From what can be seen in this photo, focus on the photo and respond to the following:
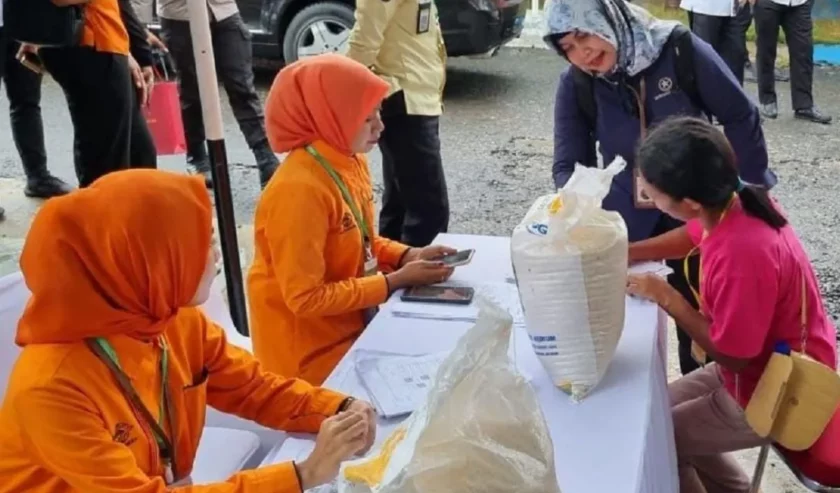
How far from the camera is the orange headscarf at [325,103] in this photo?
2.23 m

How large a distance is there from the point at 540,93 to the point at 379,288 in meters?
4.65

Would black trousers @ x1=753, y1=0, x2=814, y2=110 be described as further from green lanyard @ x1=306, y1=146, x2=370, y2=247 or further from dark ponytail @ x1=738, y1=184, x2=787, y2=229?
green lanyard @ x1=306, y1=146, x2=370, y2=247

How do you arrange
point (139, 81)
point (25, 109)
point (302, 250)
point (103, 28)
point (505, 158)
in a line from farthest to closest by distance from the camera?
point (505, 158)
point (25, 109)
point (139, 81)
point (103, 28)
point (302, 250)

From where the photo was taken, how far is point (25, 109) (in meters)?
4.50

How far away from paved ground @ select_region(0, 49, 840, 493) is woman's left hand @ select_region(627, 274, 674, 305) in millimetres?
1828

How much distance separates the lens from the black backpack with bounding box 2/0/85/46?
9.98ft

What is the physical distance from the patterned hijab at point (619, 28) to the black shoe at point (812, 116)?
12.6 feet

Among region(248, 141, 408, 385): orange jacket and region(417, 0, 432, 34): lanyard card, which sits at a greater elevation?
region(417, 0, 432, 34): lanyard card

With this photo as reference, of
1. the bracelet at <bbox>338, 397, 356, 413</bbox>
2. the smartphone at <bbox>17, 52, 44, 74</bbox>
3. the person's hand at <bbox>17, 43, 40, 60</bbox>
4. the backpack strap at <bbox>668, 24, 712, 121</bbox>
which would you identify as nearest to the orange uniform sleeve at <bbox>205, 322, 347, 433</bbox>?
the bracelet at <bbox>338, 397, 356, 413</bbox>

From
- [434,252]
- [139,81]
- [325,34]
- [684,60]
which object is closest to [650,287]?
[434,252]

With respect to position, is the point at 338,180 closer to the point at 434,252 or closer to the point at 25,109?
the point at 434,252

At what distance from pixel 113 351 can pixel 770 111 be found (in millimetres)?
5224

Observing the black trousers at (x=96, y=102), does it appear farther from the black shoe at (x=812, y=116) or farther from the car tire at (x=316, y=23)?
the black shoe at (x=812, y=116)

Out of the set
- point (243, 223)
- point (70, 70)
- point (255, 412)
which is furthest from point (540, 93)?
point (255, 412)
